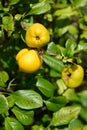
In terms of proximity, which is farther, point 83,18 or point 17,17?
point 83,18

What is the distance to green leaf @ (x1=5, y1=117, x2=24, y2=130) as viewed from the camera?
1.52m

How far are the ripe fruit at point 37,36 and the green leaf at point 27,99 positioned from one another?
0.20 m

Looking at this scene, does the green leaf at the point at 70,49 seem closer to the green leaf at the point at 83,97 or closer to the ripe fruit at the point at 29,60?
the ripe fruit at the point at 29,60

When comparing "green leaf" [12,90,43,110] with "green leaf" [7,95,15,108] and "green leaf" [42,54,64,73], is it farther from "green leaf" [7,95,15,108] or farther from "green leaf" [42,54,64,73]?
"green leaf" [42,54,64,73]

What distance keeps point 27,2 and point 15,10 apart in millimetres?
81

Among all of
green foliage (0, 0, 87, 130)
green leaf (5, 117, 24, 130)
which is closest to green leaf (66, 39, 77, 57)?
green foliage (0, 0, 87, 130)

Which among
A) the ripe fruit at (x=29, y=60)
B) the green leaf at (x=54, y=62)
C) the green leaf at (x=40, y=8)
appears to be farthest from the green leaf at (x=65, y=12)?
the ripe fruit at (x=29, y=60)

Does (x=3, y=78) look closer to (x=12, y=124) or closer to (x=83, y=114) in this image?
(x=12, y=124)

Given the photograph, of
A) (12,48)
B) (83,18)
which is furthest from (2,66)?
(83,18)

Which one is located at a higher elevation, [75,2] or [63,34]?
[75,2]

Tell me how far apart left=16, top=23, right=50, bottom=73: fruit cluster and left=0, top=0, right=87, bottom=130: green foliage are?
60 millimetres

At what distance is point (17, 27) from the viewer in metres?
1.65

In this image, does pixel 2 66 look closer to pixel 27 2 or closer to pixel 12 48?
pixel 12 48

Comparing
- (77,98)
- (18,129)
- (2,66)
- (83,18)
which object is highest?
(83,18)
